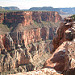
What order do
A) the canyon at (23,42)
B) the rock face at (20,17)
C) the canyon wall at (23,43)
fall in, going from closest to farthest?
the canyon at (23,42) < the canyon wall at (23,43) < the rock face at (20,17)

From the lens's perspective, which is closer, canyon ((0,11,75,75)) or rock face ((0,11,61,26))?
canyon ((0,11,75,75))

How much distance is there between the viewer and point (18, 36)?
46219mm

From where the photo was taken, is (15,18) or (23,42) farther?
(15,18)

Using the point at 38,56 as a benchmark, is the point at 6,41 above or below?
above

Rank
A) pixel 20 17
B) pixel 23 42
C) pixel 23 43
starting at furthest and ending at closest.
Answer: pixel 20 17 → pixel 23 42 → pixel 23 43

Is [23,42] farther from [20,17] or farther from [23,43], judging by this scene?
[20,17]

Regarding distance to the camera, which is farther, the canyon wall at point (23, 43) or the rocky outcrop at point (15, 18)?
the rocky outcrop at point (15, 18)

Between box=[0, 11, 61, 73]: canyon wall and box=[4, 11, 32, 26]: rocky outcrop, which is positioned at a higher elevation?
box=[4, 11, 32, 26]: rocky outcrop

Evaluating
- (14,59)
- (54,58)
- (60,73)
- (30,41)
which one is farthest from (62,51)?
(30,41)

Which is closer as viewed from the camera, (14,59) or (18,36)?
(14,59)

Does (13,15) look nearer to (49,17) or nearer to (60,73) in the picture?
(49,17)

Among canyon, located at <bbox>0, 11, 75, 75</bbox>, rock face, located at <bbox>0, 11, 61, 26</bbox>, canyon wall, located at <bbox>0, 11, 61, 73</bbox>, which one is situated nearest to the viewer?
canyon, located at <bbox>0, 11, 75, 75</bbox>

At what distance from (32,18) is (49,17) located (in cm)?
1224

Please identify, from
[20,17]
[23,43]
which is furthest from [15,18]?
[23,43]
